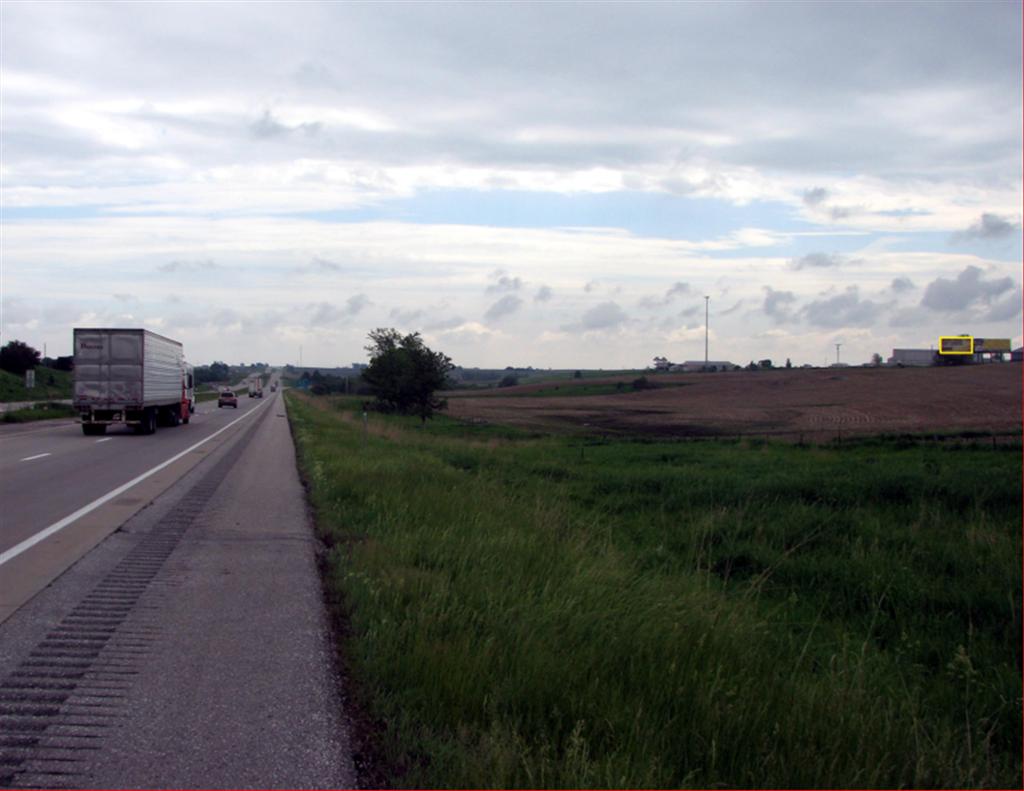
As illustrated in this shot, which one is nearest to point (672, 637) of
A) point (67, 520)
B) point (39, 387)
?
point (67, 520)

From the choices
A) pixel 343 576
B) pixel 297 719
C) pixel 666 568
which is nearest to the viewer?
pixel 297 719

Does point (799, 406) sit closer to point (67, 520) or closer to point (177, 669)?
point (67, 520)

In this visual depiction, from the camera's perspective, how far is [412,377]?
2389 inches

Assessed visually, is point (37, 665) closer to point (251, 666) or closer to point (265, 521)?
point (251, 666)

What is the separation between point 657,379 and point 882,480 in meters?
76.6

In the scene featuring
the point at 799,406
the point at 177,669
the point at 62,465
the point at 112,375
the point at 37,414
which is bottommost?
the point at 177,669

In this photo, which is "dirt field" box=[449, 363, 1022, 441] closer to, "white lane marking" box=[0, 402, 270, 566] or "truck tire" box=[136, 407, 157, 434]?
"truck tire" box=[136, 407, 157, 434]

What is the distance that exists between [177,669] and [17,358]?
8703 cm

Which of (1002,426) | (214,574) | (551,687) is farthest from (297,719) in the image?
(1002,426)

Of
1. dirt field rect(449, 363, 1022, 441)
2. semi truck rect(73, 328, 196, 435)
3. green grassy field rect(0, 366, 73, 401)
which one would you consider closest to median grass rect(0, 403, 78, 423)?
green grassy field rect(0, 366, 73, 401)

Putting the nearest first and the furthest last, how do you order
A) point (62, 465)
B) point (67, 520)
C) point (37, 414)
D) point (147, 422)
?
1. point (67, 520)
2. point (62, 465)
3. point (147, 422)
4. point (37, 414)

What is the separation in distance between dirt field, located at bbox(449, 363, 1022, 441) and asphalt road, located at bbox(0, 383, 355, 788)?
34051mm

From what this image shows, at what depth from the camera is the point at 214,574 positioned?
942cm

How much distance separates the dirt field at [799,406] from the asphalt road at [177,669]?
34.1m
